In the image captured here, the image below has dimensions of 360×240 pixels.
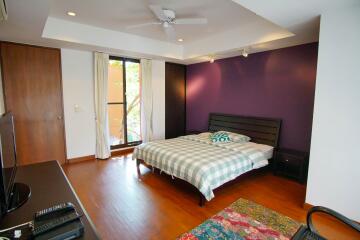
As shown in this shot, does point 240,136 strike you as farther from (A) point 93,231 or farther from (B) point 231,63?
(A) point 93,231

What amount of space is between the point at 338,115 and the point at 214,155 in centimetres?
167

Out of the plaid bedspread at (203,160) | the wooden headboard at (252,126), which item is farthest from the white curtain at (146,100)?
the wooden headboard at (252,126)

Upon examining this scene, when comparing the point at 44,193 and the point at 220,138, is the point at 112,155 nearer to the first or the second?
the point at 220,138

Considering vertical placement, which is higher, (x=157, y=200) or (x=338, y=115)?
(x=338, y=115)

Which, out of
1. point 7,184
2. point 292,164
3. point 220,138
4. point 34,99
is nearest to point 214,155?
point 220,138

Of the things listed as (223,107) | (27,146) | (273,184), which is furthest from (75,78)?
(273,184)

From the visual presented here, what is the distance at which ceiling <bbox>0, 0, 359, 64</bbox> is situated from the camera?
222cm

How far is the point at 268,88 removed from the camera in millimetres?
4121

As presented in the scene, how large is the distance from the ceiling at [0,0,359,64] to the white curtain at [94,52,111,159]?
12.6 inches

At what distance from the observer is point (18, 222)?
1099mm

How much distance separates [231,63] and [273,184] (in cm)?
287

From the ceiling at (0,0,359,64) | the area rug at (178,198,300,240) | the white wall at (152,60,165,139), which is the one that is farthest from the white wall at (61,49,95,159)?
the area rug at (178,198,300,240)

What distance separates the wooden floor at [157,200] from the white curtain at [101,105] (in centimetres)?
60

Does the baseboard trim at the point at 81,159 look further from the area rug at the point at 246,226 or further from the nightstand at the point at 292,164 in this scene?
the nightstand at the point at 292,164
